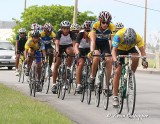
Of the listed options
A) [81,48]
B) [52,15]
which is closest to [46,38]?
[81,48]

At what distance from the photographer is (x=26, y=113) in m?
9.12

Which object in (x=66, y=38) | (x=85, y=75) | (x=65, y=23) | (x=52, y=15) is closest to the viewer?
(x=85, y=75)

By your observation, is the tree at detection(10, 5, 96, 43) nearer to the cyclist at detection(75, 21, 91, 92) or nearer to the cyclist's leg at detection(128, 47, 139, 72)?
the cyclist at detection(75, 21, 91, 92)

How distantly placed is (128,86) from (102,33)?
2.19 meters

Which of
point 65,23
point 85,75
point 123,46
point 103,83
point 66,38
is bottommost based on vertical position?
point 103,83

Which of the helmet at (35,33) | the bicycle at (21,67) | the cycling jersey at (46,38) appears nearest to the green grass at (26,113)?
the helmet at (35,33)

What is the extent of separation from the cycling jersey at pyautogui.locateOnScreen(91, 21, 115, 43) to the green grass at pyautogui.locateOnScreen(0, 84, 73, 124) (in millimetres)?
1917

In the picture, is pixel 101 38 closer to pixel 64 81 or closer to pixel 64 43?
pixel 64 81

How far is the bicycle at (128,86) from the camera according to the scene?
9.16 meters

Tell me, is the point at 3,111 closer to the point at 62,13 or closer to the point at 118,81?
the point at 118,81

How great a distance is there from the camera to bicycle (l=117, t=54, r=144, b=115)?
30.0 feet

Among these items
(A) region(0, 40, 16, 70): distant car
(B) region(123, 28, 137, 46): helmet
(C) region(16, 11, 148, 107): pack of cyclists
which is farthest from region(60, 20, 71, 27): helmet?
(A) region(0, 40, 16, 70): distant car

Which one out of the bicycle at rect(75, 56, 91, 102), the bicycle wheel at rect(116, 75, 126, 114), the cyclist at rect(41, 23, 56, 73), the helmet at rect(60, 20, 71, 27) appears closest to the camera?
the bicycle wheel at rect(116, 75, 126, 114)

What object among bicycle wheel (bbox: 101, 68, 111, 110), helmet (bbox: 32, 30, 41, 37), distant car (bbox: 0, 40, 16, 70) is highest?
helmet (bbox: 32, 30, 41, 37)
